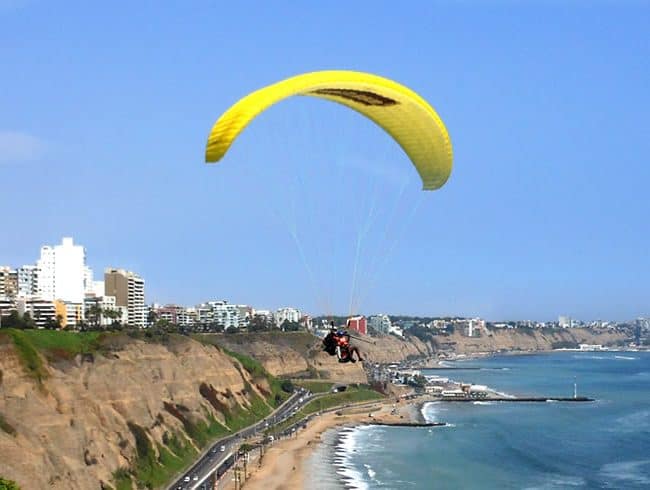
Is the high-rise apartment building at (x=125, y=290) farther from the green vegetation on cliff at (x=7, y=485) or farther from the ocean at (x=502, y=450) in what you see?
the green vegetation on cliff at (x=7, y=485)

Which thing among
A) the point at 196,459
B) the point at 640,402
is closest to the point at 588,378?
the point at 640,402

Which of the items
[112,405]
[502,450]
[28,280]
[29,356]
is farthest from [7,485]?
[28,280]

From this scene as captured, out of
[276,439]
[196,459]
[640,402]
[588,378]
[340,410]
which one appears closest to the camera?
[196,459]

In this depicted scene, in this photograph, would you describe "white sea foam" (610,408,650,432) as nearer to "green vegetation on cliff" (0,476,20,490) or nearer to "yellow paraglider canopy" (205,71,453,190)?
"green vegetation on cliff" (0,476,20,490)

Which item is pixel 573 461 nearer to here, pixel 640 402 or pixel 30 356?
pixel 30 356

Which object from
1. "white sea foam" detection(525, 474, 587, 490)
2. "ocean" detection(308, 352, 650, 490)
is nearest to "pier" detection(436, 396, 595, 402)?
"ocean" detection(308, 352, 650, 490)

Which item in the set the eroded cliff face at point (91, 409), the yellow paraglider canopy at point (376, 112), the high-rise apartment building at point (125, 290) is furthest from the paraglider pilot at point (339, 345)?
the high-rise apartment building at point (125, 290)
